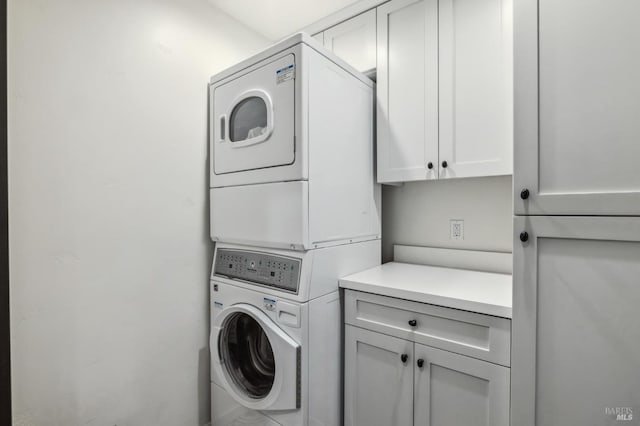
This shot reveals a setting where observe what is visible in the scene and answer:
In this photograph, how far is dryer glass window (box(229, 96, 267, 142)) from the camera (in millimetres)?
1525

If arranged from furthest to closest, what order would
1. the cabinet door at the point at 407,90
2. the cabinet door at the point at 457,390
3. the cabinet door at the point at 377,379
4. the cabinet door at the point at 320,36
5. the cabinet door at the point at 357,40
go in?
the cabinet door at the point at 320,36
the cabinet door at the point at 357,40
the cabinet door at the point at 407,90
the cabinet door at the point at 377,379
the cabinet door at the point at 457,390

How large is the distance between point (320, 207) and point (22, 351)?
1.30 meters

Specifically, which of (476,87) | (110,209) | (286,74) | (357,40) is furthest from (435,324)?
(357,40)

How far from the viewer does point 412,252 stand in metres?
2.00

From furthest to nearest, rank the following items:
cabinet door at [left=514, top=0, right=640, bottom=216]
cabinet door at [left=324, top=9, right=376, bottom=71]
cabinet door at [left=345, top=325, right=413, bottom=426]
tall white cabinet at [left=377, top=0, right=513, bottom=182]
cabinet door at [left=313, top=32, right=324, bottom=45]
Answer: cabinet door at [left=313, top=32, right=324, bottom=45], cabinet door at [left=324, top=9, right=376, bottom=71], tall white cabinet at [left=377, top=0, right=513, bottom=182], cabinet door at [left=345, top=325, right=413, bottom=426], cabinet door at [left=514, top=0, right=640, bottom=216]

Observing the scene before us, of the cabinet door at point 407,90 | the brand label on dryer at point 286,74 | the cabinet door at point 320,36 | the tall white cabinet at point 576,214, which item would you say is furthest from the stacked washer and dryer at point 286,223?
the tall white cabinet at point 576,214

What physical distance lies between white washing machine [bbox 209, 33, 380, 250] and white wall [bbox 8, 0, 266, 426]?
233 mm

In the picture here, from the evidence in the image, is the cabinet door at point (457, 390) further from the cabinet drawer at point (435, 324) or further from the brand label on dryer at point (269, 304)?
the brand label on dryer at point (269, 304)

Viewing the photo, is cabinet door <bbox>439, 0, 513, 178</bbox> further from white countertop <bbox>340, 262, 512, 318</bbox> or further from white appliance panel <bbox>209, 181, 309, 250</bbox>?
white appliance panel <bbox>209, 181, 309, 250</bbox>

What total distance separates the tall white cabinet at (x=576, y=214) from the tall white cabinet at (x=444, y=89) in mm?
454

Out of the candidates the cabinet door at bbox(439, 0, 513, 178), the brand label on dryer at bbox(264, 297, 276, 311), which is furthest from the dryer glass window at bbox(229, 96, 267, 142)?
the cabinet door at bbox(439, 0, 513, 178)

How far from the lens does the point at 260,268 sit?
1.54 metres

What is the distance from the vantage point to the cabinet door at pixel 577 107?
34.6 inches

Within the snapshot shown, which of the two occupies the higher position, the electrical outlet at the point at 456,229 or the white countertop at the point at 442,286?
the electrical outlet at the point at 456,229
